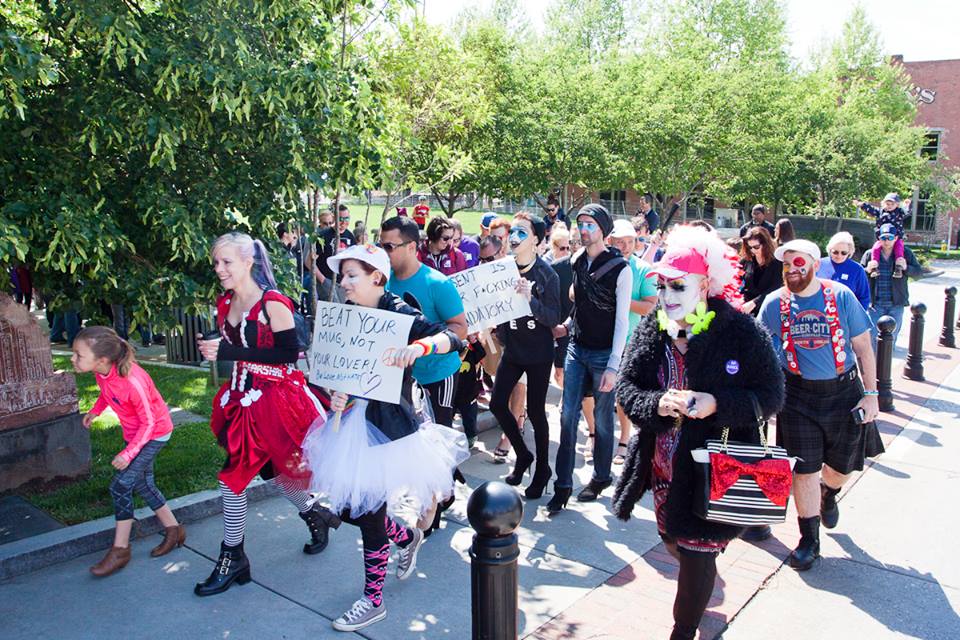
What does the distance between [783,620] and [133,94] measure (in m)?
5.00

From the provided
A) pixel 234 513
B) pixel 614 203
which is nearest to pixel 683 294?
pixel 234 513

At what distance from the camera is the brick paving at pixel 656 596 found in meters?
4.07

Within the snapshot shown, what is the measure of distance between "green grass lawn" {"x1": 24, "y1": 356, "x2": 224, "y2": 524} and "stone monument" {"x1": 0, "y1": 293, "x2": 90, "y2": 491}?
0.18 metres

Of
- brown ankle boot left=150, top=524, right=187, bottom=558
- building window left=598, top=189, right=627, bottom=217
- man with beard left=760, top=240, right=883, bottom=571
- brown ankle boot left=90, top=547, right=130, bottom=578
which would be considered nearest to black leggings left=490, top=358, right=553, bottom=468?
man with beard left=760, top=240, right=883, bottom=571

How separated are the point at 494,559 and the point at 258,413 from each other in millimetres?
1904

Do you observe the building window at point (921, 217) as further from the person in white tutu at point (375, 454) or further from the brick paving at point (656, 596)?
the person in white tutu at point (375, 454)

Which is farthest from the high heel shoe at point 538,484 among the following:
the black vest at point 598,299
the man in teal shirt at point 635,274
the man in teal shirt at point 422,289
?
the man in teal shirt at point 422,289

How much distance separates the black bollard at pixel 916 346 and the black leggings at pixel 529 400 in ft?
22.6

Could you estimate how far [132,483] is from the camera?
461 cm

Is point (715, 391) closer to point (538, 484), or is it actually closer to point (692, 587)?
point (692, 587)

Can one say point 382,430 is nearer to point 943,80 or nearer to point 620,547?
point 620,547

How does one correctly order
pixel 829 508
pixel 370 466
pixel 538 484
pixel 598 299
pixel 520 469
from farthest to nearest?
pixel 520 469, pixel 538 484, pixel 598 299, pixel 829 508, pixel 370 466

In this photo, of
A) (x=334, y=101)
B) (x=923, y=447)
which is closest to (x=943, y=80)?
(x=923, y=447)

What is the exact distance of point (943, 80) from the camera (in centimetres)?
4316
